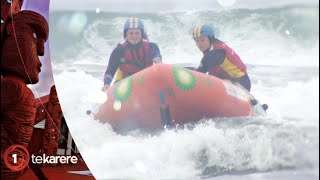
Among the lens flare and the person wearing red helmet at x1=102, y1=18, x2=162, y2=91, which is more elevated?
the lens flare

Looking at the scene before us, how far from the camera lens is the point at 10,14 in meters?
1.07

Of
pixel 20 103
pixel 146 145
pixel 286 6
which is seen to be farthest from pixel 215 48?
pixel 20 103

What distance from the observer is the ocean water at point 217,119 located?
94 cm

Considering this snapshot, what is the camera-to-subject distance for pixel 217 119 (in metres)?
0.97

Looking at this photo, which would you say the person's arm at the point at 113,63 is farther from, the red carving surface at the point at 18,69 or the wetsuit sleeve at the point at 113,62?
the red carving surface at the point at 18,69

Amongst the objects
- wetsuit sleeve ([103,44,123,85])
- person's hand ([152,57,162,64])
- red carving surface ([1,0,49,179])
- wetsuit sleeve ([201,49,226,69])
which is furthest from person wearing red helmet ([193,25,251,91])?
red carving surface ([1,0,49,179])

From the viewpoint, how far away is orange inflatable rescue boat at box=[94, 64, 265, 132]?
97 centimetres

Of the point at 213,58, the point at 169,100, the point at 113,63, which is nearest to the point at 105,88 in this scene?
the point at 113,63

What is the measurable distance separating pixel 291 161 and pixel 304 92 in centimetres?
17

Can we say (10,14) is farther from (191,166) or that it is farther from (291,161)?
(291,161)

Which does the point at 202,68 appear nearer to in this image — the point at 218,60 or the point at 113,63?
the point at 218,60

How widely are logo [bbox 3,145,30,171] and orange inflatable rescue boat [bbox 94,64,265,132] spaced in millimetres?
239

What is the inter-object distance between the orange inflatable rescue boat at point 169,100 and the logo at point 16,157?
239 mm

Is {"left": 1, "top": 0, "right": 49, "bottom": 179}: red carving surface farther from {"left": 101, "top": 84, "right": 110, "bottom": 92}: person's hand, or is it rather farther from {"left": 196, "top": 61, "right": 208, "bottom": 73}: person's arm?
{"left": 196, "top": 61, "right": 208, "bottom": 73}: person's arm
